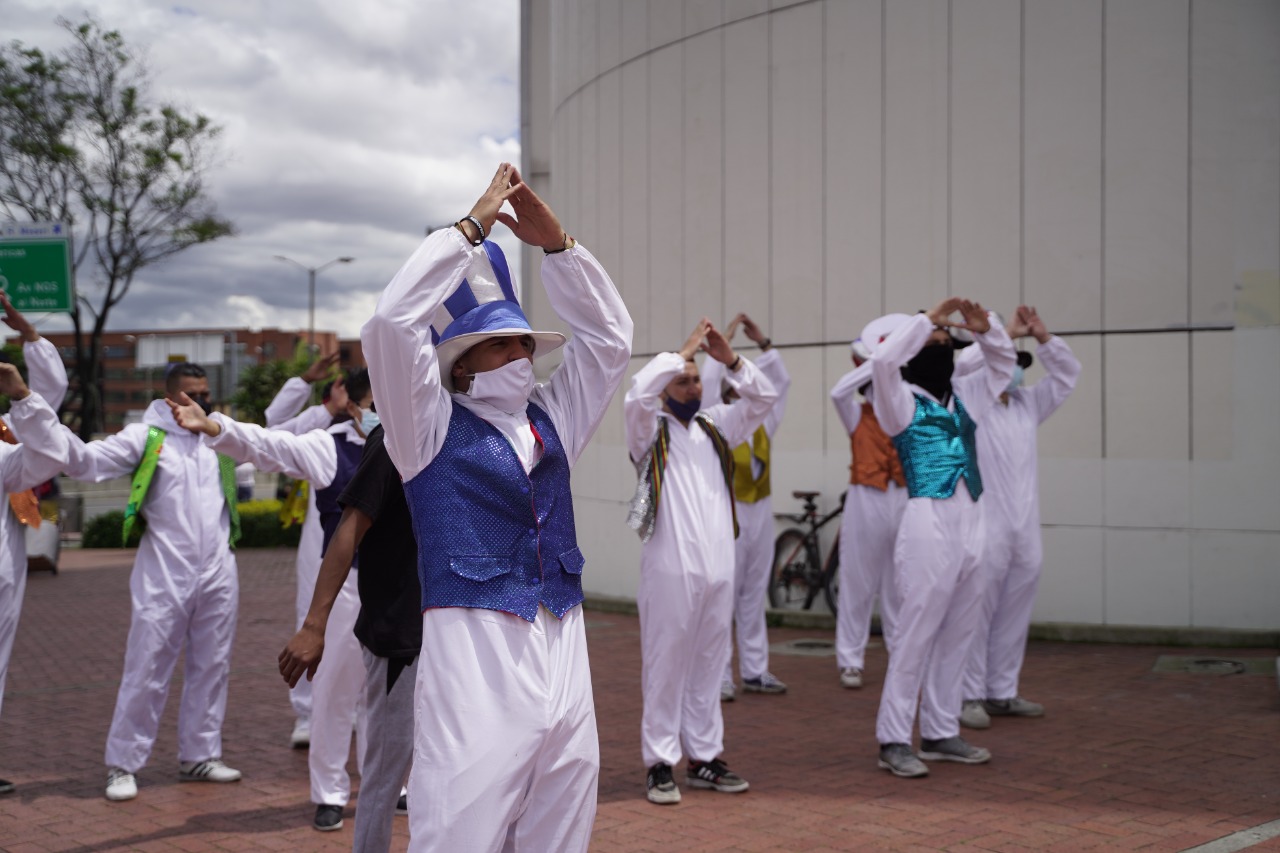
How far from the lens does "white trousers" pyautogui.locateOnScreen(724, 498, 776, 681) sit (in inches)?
356

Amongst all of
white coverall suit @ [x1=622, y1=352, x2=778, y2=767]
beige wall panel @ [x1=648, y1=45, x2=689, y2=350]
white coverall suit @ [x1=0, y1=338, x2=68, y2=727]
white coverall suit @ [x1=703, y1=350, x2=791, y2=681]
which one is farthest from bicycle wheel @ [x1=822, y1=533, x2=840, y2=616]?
white coverall suit @ [x1=0, y1=338, x2=68, y2=727]

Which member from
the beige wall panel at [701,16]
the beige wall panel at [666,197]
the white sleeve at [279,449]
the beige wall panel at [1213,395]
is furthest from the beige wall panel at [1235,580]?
the white sleeve at [279,449]

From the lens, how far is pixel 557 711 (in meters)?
3.47

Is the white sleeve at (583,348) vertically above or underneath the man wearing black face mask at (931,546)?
above

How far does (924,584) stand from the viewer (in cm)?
654

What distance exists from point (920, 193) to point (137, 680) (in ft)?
24.4

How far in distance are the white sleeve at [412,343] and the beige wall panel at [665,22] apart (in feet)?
31.2

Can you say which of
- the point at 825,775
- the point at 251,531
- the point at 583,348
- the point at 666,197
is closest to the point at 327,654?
the point at 583,348

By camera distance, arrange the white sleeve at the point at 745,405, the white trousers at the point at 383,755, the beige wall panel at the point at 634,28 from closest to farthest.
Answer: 1. the white trousers at the point at 383,755
2. the white sleeve at the point at 745,405
3. the beige wall panel at the point at 634,28

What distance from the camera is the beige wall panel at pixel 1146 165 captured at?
32.9 feet

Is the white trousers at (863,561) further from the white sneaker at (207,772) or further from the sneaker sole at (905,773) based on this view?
the white sneaker at (207,772)

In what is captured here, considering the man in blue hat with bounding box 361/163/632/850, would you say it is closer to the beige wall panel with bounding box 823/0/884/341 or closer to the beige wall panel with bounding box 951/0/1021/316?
the beige wall panel with bounding box 951/0/1021/316

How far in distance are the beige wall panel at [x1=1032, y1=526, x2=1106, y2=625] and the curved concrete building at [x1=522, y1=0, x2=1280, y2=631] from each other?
0.02 m

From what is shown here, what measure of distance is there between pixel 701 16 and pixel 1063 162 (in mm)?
3846
